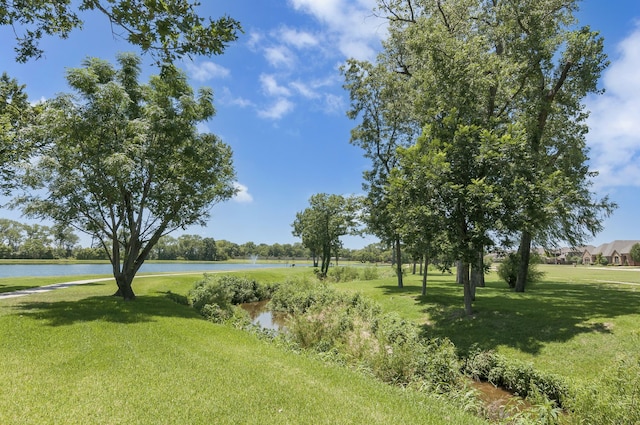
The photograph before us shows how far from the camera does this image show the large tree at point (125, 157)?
14.9 m

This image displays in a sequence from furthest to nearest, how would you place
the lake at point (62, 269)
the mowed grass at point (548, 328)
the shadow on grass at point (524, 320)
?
the lake at point (62, 269)
the shadow on grass at point (524, 320)
the mowed grass at point (548, 328)

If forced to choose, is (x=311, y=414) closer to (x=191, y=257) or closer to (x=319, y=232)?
(x=319, y=232)

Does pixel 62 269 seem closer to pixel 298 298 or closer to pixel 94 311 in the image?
pixel 298 298

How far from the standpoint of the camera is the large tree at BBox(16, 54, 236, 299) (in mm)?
14852

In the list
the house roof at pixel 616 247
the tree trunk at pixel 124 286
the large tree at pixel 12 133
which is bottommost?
the tree trunk at pixel 124 286

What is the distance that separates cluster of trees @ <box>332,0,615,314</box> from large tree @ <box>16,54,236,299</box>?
1081cm

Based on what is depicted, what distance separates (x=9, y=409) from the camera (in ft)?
16.5

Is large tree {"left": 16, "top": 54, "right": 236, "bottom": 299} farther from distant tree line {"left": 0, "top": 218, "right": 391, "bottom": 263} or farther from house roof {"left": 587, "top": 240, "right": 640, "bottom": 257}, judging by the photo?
house roof {"left": 587, "top": 240, "right": 640, "bottom": 257}

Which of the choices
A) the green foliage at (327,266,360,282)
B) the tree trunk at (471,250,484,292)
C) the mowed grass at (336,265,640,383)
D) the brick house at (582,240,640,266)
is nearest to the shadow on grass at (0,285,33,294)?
the mowed grass at (336,265,640,383)

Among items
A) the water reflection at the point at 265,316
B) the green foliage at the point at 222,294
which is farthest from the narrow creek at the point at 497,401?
the green foliage at the point at 222,294

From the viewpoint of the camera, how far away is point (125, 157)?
13.9 m

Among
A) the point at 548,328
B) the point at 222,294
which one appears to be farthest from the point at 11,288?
the point at 548,328

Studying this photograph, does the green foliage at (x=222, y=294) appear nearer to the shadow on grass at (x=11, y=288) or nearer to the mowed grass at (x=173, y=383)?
the mowed grass at (x=173, y=383)

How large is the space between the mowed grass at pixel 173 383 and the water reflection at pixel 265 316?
291 inches
